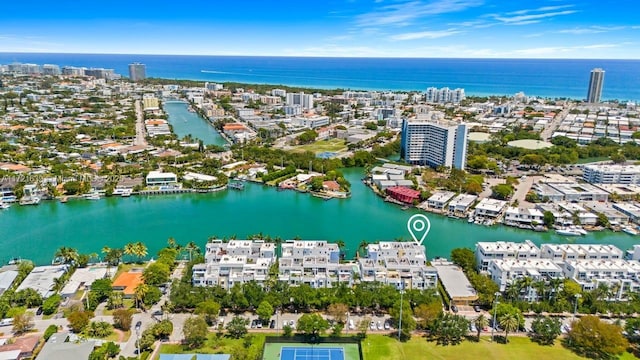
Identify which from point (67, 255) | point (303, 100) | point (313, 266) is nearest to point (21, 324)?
point (67, 255)

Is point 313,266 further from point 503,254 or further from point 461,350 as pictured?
point 503,254

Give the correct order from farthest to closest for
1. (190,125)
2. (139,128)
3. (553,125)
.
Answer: (190,125) → (553,125) → (139,128)

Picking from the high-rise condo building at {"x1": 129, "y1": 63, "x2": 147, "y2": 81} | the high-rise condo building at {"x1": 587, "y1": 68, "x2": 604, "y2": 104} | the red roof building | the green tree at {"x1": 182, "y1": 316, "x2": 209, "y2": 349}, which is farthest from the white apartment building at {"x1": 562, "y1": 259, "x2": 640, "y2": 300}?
the high-rise condo building at {"x1": 129, "y1": 63, "x2": 147, "y2": 81}

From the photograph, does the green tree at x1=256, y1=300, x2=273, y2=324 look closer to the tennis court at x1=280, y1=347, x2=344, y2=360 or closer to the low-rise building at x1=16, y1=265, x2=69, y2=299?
the tennis court at x1=280, y1=347, x2=344, y2=360

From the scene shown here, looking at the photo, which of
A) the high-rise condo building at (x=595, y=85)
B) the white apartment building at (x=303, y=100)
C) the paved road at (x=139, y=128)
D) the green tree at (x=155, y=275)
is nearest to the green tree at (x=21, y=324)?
the green tree at (x=155, y=275)

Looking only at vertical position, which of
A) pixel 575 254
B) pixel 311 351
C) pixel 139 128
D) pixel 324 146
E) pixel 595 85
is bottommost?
pixel 311 351
